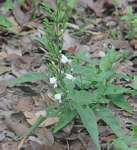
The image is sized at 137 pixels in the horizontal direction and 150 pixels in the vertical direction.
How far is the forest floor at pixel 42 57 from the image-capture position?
9.25 ft

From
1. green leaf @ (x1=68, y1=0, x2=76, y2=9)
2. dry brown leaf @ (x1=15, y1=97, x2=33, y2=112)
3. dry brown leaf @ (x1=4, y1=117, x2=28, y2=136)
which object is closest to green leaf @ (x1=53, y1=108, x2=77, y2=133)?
dry brown leaf @ (x1=4, y1=117, x2=28, y2=136)

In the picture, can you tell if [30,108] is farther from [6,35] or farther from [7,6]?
[7,6]

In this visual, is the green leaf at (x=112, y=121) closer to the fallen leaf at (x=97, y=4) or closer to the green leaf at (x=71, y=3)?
the green leaf at (x=71, y=3)

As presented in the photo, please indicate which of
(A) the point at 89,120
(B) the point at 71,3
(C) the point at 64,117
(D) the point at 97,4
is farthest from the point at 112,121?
(D) the point at 97,4

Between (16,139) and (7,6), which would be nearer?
(16,139)

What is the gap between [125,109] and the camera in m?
2.96

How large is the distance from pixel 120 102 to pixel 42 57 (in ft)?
3.10

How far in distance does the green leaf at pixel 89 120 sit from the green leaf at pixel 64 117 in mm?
91

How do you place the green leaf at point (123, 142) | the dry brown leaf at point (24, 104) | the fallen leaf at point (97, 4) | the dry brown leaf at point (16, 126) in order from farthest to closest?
1. the fallen leaf at point (97, 4)
2. the dry brown leaf at point (24, 104)
3. the dry brown leaf at point (16, 126)
4. the green leaf at point (123, 142)

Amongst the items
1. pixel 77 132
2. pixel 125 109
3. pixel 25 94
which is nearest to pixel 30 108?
pixel 25 94

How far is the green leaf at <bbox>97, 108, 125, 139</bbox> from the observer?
262 cm

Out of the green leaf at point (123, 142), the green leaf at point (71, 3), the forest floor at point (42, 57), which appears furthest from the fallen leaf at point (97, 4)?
the green leaf at point (123, 142)

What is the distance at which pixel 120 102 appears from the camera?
116 inches

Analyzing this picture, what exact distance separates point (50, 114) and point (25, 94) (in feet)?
1.86
